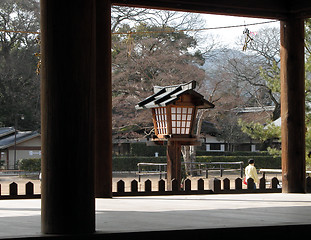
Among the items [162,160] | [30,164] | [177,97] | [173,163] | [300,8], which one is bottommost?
[30,164]

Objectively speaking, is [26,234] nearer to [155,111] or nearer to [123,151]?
[155,111]

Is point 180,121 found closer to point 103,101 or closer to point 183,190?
point 183,190

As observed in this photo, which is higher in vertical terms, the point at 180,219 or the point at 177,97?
the point at 177,97

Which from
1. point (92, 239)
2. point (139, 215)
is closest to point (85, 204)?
point (92, 239)

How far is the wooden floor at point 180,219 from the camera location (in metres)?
2.98

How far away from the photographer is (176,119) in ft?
25.7

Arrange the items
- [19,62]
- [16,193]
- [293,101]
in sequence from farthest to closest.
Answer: [19,62], [293,101], [16,193]

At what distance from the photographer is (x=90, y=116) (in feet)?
9.62

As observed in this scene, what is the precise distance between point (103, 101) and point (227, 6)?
1810mm

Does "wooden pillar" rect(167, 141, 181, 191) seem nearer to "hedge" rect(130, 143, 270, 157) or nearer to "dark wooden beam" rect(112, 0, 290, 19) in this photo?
"dark wooden beam" rect(112, 0, 290, 19)

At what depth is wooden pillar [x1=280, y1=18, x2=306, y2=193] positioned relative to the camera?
6.02m

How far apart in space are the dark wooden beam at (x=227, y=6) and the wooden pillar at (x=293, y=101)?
19 cm

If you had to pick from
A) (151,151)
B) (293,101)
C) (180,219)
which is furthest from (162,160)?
(180,219)

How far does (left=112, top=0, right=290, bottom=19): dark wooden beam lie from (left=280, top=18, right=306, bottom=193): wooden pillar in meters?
0.19
